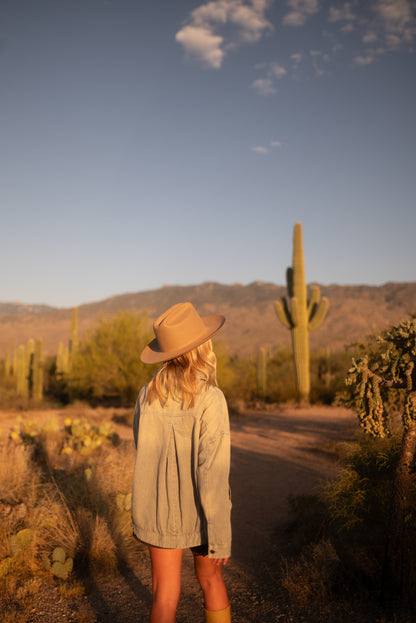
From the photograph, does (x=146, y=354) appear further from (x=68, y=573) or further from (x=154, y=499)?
(x=68, y=573)

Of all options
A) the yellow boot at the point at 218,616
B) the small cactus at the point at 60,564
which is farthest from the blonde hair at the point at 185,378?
the small cactus at the point at 60,564

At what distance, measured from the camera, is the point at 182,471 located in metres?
2.50

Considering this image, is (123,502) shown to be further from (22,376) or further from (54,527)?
(22,376)

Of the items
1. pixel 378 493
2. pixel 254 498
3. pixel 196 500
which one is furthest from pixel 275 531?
pixel 196 500

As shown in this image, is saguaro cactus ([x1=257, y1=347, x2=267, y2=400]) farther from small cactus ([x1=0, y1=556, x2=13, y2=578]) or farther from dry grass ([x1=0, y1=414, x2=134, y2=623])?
small cactus ([x1=0, y1=556, x2=13, y2=578])

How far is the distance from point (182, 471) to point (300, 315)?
1539 centimetres

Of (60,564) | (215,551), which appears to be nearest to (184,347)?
(215,551)

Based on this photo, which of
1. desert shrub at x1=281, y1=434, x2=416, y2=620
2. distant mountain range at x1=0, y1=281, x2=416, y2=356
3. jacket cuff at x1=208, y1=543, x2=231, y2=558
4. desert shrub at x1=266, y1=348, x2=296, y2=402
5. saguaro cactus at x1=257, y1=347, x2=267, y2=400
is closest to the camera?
jacket cuff at x1=208, y1=543, x2=231, y2=558

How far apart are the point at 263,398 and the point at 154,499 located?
54.6 ft

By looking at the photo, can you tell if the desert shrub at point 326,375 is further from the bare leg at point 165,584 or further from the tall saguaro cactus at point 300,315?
the bare leg at point 165,584

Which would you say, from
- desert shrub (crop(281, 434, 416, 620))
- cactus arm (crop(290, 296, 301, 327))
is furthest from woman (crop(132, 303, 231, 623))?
cactus arm (crop(290, 296, 301, 327))

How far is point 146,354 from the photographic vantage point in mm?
2875

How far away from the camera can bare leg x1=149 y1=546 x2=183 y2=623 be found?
7.91ft

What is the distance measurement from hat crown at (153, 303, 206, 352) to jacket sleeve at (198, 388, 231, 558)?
0.34 metres
